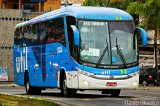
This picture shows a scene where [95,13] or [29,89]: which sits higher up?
[95,13]

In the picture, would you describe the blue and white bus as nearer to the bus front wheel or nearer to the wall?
the bus front wheel

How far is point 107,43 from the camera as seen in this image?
23.4 m

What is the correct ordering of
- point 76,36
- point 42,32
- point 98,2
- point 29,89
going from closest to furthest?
point 76,36
point 42,32
point 29,89
point 98,2

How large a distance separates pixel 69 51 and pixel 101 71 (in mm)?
1616

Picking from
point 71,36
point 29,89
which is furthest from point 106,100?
point 29,89

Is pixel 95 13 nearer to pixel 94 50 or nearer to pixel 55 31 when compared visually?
pixel 94 50

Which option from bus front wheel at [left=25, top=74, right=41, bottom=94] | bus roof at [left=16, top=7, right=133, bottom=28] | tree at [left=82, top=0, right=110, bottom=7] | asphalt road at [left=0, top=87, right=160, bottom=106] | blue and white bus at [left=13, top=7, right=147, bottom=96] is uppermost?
tree at [left=82, top=0, right=110, bottom=7]

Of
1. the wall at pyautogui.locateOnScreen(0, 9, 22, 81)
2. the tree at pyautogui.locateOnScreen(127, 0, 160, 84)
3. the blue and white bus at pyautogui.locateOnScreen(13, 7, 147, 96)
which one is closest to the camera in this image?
the blue and white bus at pyautogui.locateOnScreen(13, 7, 147, 96)

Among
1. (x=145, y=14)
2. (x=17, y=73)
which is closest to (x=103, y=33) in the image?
(x=17, y=73)

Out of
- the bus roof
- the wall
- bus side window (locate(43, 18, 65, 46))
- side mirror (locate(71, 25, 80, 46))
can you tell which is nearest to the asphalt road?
side mirror (locate(71, 25, 80, 46))

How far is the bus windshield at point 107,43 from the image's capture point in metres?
23.2

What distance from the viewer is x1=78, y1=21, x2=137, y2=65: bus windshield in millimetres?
23219

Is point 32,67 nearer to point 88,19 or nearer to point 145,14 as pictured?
point 88,19

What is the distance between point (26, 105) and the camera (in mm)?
17188
